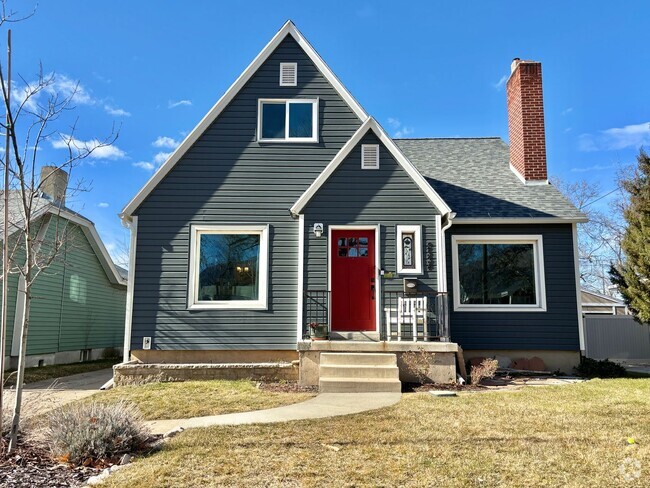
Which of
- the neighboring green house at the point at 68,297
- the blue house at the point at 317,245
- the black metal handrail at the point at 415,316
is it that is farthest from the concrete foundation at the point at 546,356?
the neighboring green house at the point at 68,297

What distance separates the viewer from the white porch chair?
8781 mm

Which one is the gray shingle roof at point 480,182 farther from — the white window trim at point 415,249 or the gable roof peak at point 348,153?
the white window trim at point 415,249

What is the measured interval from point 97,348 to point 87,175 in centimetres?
1141

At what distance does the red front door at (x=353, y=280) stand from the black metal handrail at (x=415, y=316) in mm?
398

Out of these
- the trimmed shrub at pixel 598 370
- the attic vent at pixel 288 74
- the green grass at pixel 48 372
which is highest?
the attic vent at pixel 288 74

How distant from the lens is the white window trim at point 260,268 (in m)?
9.49

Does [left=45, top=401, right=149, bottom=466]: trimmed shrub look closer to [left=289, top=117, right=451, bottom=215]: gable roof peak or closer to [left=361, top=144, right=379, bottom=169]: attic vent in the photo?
[left=289, top=117, right=451, bottom=215]: gable roof peak

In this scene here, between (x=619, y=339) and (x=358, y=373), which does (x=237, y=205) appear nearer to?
(x=358, y=373)

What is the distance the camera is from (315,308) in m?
9.27

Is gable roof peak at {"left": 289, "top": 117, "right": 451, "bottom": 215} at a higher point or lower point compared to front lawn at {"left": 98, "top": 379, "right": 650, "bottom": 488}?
higher

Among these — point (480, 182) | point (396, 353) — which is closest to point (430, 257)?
point (396, 353)

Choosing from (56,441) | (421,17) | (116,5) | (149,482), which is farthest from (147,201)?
(421,17)

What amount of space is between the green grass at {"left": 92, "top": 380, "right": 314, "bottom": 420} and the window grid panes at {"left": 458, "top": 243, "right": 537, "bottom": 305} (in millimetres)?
4643

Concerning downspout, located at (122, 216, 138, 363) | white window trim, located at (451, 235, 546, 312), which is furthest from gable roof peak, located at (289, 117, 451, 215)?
downspout, located at (122, 216, 138, 363)
